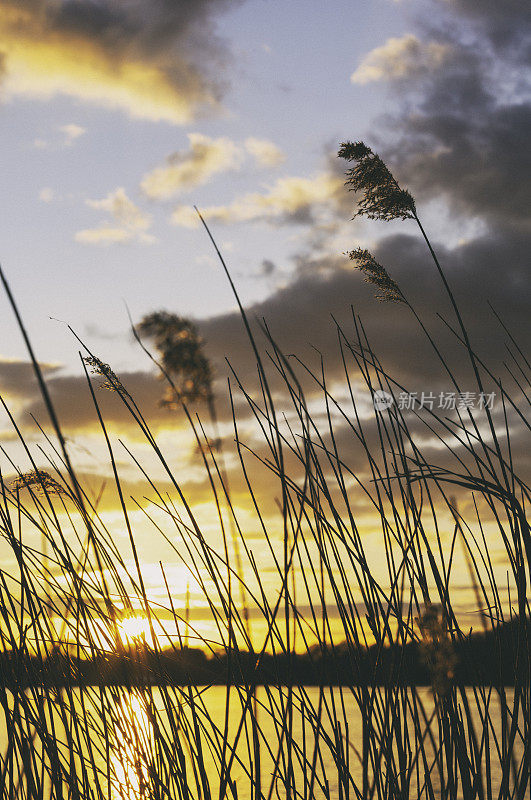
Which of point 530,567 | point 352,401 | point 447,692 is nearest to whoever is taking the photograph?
point 530,567

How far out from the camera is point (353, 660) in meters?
1.20

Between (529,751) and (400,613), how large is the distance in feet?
1.07

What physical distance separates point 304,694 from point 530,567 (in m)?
0.49

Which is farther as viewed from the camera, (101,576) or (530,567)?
(101,576)

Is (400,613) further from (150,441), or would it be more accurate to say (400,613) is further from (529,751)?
(150,441)

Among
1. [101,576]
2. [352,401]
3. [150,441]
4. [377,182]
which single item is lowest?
[101,576]

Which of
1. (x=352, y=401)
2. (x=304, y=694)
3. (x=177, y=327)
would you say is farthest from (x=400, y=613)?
(x=177, y=327)

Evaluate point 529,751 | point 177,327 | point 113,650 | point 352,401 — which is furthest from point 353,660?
point 177,327

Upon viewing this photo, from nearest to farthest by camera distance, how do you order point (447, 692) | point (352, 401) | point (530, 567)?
point (530, 567)
point (447, 692)
point (352, 401)

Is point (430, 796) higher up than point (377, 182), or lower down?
lower down

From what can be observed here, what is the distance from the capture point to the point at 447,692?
113 cm

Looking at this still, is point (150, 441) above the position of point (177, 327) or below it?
below

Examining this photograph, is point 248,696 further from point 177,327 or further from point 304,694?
point 177,327

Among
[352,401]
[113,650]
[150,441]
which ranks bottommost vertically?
[113,650]
